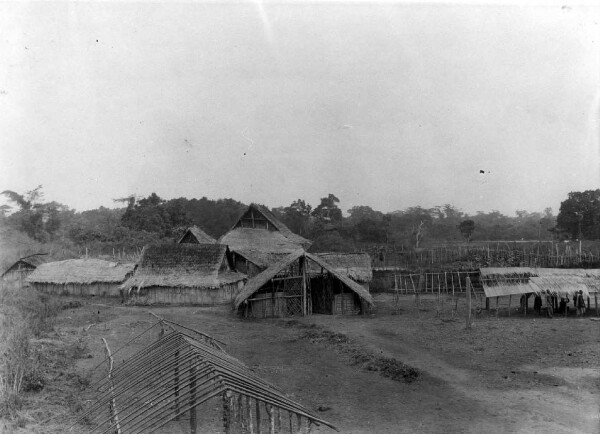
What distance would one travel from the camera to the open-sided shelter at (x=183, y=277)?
943 inches

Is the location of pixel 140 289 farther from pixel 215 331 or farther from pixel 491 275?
pixel 491 275

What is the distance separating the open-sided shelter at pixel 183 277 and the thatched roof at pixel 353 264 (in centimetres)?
536

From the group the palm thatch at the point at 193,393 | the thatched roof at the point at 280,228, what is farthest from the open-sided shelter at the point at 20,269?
the palm thatch at the point at 193,393

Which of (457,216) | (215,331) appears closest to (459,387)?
(215,331)

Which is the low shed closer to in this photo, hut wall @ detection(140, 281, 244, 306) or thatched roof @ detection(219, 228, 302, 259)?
thatched roof @ detection(219, 228, 302, 259)

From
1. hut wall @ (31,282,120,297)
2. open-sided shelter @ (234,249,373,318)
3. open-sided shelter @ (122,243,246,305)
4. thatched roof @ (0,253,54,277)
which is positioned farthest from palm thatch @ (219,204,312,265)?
thatched roof @ (0,253,54,277)

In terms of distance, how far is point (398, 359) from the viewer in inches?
526

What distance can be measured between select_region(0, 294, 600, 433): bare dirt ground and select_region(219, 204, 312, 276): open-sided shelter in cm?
796

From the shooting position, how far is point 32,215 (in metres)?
44.3

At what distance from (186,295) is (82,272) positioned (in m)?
7.38

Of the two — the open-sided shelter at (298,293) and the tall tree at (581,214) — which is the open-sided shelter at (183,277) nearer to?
the open-sided shelter at (298,293)

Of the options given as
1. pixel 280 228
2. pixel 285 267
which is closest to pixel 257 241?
pixel 280 228

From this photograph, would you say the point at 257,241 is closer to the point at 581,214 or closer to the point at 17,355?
the point at 17,355

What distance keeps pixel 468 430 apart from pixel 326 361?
17.5 feet
